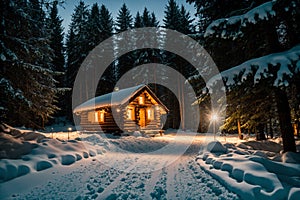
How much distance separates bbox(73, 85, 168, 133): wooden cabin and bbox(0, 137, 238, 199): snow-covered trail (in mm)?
12880

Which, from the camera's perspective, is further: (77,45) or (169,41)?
(77,45)

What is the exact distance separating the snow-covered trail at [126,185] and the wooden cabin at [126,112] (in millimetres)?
12880

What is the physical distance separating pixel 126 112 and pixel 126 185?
15720 millimetres

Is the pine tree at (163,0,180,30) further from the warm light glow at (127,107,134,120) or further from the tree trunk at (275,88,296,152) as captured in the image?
the tree trunk at (275,88,296,152)

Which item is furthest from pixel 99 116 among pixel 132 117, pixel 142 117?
pixel 142 117

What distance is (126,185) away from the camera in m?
4.56

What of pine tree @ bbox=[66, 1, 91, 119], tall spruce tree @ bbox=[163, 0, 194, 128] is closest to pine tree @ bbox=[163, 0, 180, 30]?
tall spruce tree @ bbox=[163, 0, 194, 128]

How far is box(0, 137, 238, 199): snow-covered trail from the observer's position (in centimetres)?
390

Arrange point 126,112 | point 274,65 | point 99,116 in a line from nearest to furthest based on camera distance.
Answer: point 274,65
point 126,112
point 99,116

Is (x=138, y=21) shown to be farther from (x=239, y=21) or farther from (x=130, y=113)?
(x=239, y=21)

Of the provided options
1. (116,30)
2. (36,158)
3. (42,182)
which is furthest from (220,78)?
(116,30)

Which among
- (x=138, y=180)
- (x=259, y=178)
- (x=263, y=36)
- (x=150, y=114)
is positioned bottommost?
(x=138, y=180)

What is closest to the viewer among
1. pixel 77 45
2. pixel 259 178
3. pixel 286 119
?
pixel 259 178

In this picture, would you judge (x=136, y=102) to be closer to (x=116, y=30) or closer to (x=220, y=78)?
(x=220, y=78)
